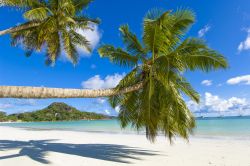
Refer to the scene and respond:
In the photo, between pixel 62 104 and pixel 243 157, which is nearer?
pixel 243 157

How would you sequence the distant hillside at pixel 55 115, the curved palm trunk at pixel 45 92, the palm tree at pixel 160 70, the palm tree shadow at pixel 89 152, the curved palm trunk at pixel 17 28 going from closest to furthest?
the curved palm trunk at pixel 45 92
the palm tree at pixel 160 70
the palm tree shadow at pixel 89 152
the curved palm trunk at pixel 17 28
the distant hillside at pixel 55 115

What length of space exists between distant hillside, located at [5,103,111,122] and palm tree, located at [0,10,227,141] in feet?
323

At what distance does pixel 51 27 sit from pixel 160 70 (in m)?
4.91

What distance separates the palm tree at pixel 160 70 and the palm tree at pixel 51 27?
249cm

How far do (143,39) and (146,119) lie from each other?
2535mm

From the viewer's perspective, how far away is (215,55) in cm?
687

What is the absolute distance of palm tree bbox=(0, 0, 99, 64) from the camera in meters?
8.49

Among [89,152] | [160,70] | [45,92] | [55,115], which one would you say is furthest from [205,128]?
[55,115]

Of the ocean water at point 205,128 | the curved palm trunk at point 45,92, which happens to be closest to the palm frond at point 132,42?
the curved palm trunk at point 45,92

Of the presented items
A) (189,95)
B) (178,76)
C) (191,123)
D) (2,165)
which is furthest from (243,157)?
(2,165)

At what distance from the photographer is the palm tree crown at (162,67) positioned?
693 cm

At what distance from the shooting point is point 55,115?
346ft

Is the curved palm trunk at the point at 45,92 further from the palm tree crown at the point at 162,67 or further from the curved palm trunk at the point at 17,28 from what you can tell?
the curved palm trunk at the point at 17,28

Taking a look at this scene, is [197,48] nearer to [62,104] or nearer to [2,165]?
[2,165]
